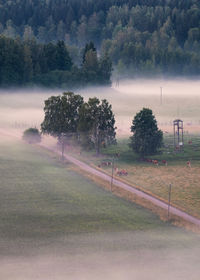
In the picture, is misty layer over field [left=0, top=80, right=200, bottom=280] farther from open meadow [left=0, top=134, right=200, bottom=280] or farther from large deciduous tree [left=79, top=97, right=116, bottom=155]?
large deciduous tree [left=79, top=97, right=116, bottom=155]

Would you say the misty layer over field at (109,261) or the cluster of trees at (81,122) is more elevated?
the cluster of trees at (81,122)

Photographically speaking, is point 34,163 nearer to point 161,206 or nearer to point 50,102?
point 50,102

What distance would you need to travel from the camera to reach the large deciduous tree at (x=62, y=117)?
165 metres

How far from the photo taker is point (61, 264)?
9212cm

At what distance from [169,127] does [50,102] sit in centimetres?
3949

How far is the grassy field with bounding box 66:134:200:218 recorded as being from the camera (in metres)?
121

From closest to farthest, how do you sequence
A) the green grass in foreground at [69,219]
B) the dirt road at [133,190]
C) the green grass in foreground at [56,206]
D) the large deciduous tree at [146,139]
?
the green grass in foreground at [69,219] → the green grass in foreground at [56,206] → the dirt road at [133,190] → the large deciduous tree at [146,139]

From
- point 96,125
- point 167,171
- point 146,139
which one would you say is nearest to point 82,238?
point 167,171

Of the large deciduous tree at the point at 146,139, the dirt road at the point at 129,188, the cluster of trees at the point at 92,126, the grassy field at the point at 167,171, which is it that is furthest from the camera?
the cluster of trees at the point at 92,126

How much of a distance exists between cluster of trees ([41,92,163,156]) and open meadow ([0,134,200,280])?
2792cm

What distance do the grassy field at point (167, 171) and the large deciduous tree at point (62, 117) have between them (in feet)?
37.4

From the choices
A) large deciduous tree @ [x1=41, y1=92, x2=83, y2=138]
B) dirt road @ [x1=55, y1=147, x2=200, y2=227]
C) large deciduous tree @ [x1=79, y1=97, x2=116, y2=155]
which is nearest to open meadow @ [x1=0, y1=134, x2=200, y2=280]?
dirt road @ [x1=55, y1=147, x2=200, y2=227]

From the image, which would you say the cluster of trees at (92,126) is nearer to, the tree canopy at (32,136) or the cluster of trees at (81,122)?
the cluster of trees at (81,122)

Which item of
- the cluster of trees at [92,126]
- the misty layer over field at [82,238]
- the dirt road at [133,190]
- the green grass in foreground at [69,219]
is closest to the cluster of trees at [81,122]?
the cluster of trees at [92,126]
